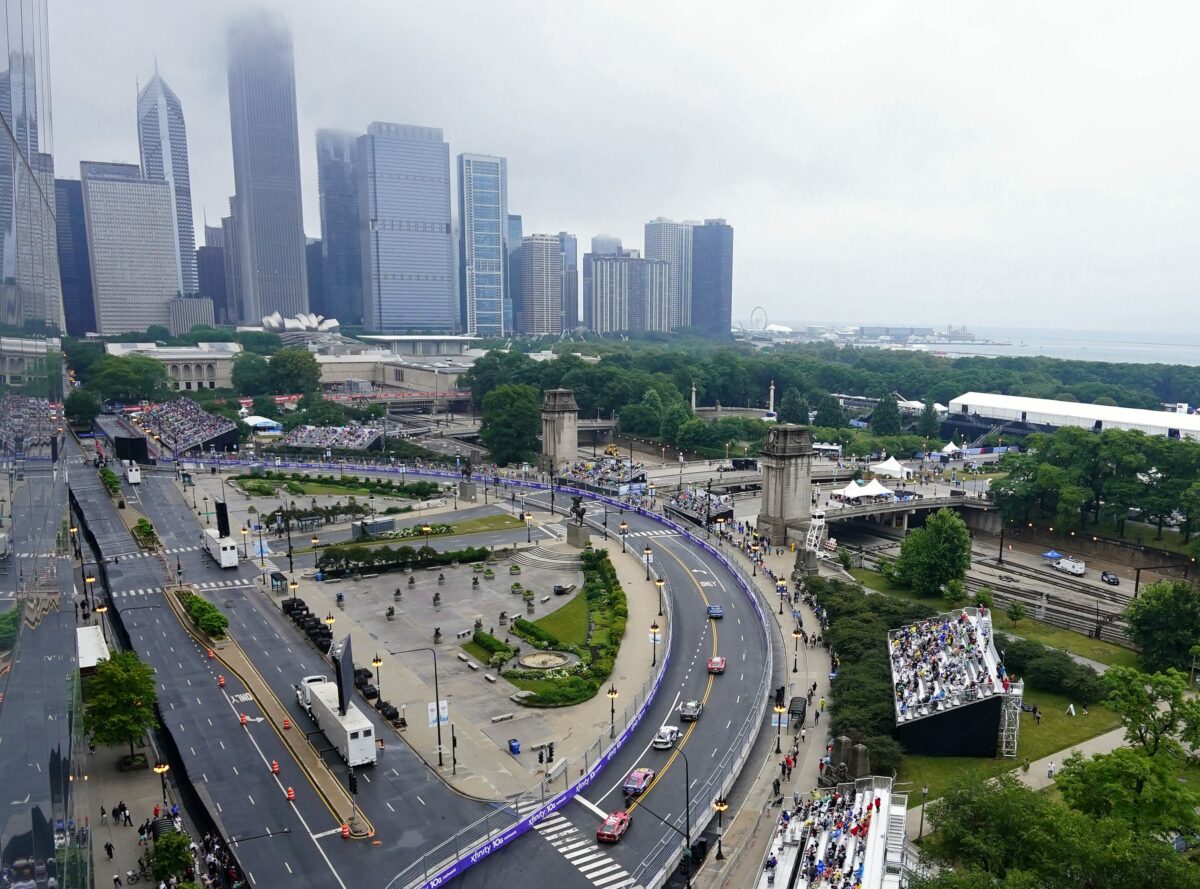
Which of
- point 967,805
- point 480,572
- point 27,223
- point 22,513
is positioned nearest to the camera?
point 22,513

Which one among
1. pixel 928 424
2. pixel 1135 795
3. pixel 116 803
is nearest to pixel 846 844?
pixel 1135 795

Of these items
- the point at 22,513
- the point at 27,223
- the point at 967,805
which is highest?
the point at 27,223

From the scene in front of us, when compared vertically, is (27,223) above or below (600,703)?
above

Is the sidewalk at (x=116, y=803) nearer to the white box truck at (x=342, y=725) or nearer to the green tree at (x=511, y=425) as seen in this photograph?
the white box truck at (x=342, y=725)

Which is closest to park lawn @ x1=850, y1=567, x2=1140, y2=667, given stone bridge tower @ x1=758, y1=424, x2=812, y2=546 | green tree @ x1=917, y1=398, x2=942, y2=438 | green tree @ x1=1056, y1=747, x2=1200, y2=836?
stone bridge tower @ x1=758, y1=424, x2=812, y2=546

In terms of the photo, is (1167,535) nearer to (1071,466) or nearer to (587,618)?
(1071,466)

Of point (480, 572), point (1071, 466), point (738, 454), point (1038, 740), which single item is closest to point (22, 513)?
point (1038, 740)

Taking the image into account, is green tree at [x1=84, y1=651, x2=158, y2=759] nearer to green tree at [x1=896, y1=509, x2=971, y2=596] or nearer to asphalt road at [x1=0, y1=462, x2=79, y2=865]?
asphalt road at [x1=0, y1=462, x2=79, y2=865]
